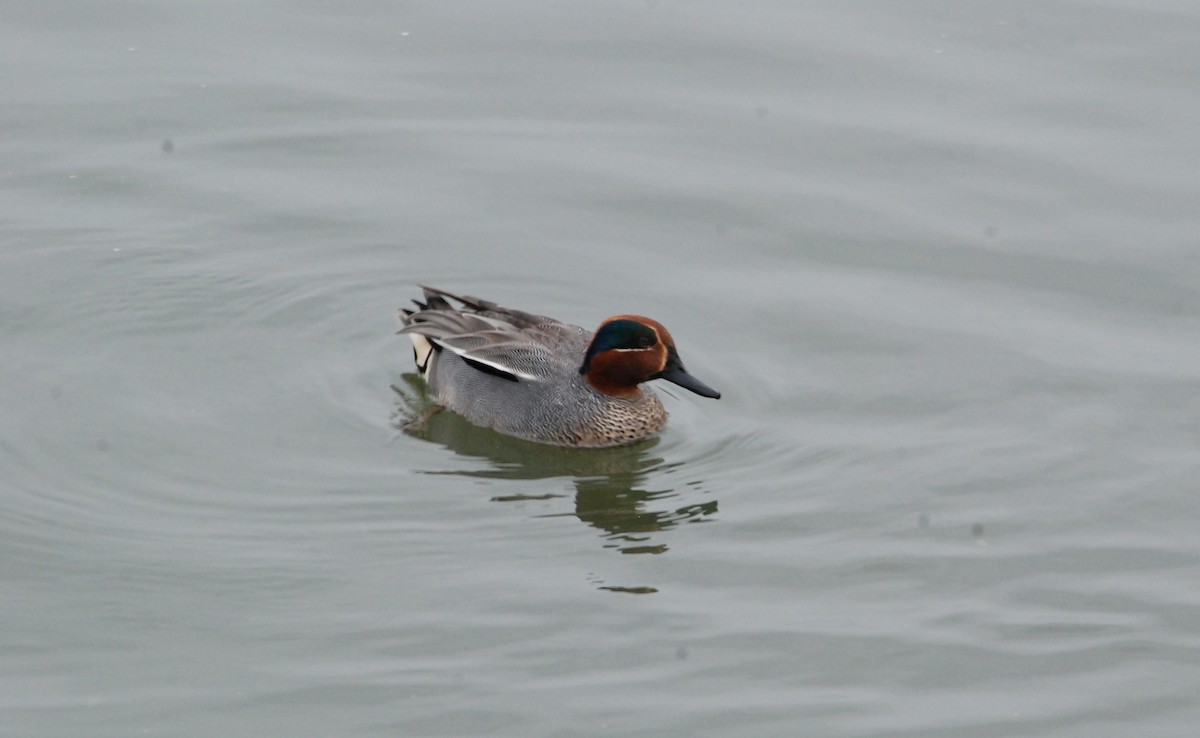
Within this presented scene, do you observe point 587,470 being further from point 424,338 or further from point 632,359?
point 424,338

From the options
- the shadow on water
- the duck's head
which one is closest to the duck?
the duck's head

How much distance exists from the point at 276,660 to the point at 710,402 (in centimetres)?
467

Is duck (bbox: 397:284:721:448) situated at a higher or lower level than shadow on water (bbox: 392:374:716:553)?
higher

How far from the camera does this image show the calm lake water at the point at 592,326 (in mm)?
9188

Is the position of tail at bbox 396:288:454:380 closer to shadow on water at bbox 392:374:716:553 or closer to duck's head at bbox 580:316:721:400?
shadow on water at bbox 392:374:716:553

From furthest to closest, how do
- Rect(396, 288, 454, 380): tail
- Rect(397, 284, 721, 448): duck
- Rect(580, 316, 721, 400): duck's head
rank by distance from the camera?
Rect(396, 288, 454, 380): tail, Rect(397, 284, 721, 448): duck, Rect(580, 316, 721, 400): duck's head

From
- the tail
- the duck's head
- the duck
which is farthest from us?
the tail

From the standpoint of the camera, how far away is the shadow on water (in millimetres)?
11133

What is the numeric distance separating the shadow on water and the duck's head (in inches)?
17.6

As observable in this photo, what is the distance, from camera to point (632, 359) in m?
12.5

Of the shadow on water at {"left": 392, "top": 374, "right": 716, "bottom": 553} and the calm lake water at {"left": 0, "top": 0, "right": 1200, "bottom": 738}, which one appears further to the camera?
the shadow on water at {"left": 392, "top": 374, "right": 716, "bottom": 553}

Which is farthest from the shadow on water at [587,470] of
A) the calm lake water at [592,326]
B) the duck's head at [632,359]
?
the duck's head at [632,359]

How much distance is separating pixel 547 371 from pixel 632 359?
2.24 feet

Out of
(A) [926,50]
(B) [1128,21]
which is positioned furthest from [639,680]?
(B) [1128,21]
